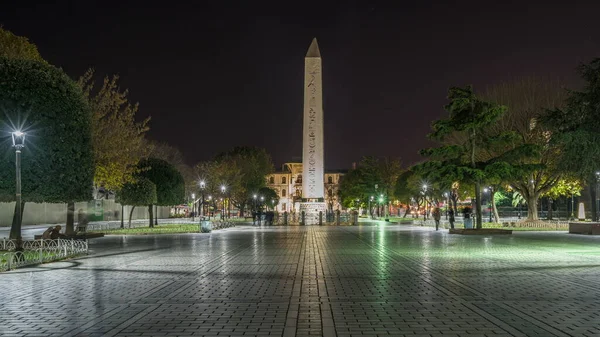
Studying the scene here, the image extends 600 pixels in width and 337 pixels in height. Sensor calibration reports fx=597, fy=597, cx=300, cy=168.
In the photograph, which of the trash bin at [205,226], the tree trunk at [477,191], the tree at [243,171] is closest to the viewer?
the tree trunk at [477,191]

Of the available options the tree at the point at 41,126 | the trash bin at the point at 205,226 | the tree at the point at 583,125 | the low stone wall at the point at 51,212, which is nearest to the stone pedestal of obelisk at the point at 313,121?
the trash bin at the point at 205,226

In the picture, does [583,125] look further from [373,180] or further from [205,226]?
[373,180]

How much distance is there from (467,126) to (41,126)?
22.4m

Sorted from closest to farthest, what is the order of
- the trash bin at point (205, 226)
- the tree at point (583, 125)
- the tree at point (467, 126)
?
the tree at point (583, 125), the tree at point (467, 126), the trash bin at point (205, 226)

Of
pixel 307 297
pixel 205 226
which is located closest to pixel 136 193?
pixel 205 226

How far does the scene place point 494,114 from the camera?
33.1 meters

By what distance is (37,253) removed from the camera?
61.3ft

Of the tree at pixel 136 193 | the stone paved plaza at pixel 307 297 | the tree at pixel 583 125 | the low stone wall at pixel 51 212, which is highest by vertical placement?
the tree at pixel 583 125

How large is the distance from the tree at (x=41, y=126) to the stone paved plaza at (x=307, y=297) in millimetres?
4536

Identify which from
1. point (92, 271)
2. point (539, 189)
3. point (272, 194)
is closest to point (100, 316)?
point (92, 271)

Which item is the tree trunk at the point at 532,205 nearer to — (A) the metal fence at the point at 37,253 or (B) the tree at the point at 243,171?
(A) the metal fence at the point at 37,253

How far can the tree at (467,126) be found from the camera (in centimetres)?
3316

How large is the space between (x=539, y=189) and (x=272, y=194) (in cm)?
6228

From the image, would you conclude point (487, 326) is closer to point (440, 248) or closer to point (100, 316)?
point (100, 316)
